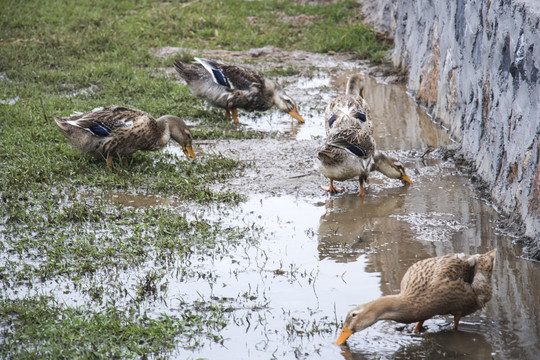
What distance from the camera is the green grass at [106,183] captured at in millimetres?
4750

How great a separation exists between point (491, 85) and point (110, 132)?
4607 mm

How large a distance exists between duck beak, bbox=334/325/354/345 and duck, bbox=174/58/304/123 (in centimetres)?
627

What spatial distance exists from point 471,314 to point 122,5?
1497 cm

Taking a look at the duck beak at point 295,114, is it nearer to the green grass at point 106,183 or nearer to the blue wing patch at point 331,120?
the green grass at point 106,183

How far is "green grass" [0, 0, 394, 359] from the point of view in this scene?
475 cm

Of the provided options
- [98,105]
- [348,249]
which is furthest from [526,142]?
[98,105]

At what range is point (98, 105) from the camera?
10570 mm

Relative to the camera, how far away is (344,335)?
454 centimetres

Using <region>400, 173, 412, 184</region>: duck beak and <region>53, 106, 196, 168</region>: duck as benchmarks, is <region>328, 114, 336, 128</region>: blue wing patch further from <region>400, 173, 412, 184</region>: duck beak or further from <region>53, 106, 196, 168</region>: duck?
<region>53, 106, 196, 168</region>: duck

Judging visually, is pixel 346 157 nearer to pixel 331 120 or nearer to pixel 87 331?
pixel 331 120

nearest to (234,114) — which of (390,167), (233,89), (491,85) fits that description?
(233,89)

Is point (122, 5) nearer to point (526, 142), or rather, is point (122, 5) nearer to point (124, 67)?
point (124, 67)

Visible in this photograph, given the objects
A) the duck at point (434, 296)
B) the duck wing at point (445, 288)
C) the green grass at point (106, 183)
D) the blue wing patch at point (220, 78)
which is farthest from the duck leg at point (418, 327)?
the blue wing patch at point (220, 78)

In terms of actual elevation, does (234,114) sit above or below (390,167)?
below
